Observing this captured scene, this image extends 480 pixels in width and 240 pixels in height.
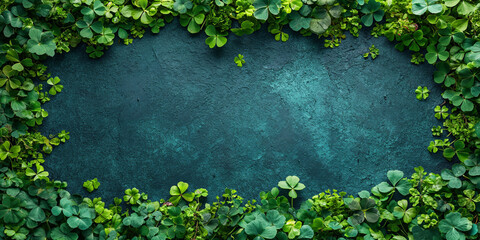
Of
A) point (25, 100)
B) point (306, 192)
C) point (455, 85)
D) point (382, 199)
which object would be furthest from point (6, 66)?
point (455, 85)

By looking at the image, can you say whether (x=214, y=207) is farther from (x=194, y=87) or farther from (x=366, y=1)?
(x=366, y=1)

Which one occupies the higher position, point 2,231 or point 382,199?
point 382,199

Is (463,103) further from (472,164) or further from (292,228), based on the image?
(292,228)

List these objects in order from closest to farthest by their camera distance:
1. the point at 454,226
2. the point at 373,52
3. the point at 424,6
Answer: the point at 454,226 < the point at 424,6 < the point at 373,52

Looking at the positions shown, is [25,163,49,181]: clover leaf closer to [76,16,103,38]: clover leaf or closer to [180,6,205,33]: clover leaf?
[76,16,103,38]: clover leaf

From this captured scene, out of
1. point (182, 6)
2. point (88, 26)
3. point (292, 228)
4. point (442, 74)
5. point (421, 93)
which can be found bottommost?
point (292, 228)

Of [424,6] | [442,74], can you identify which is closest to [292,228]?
[442,74]
